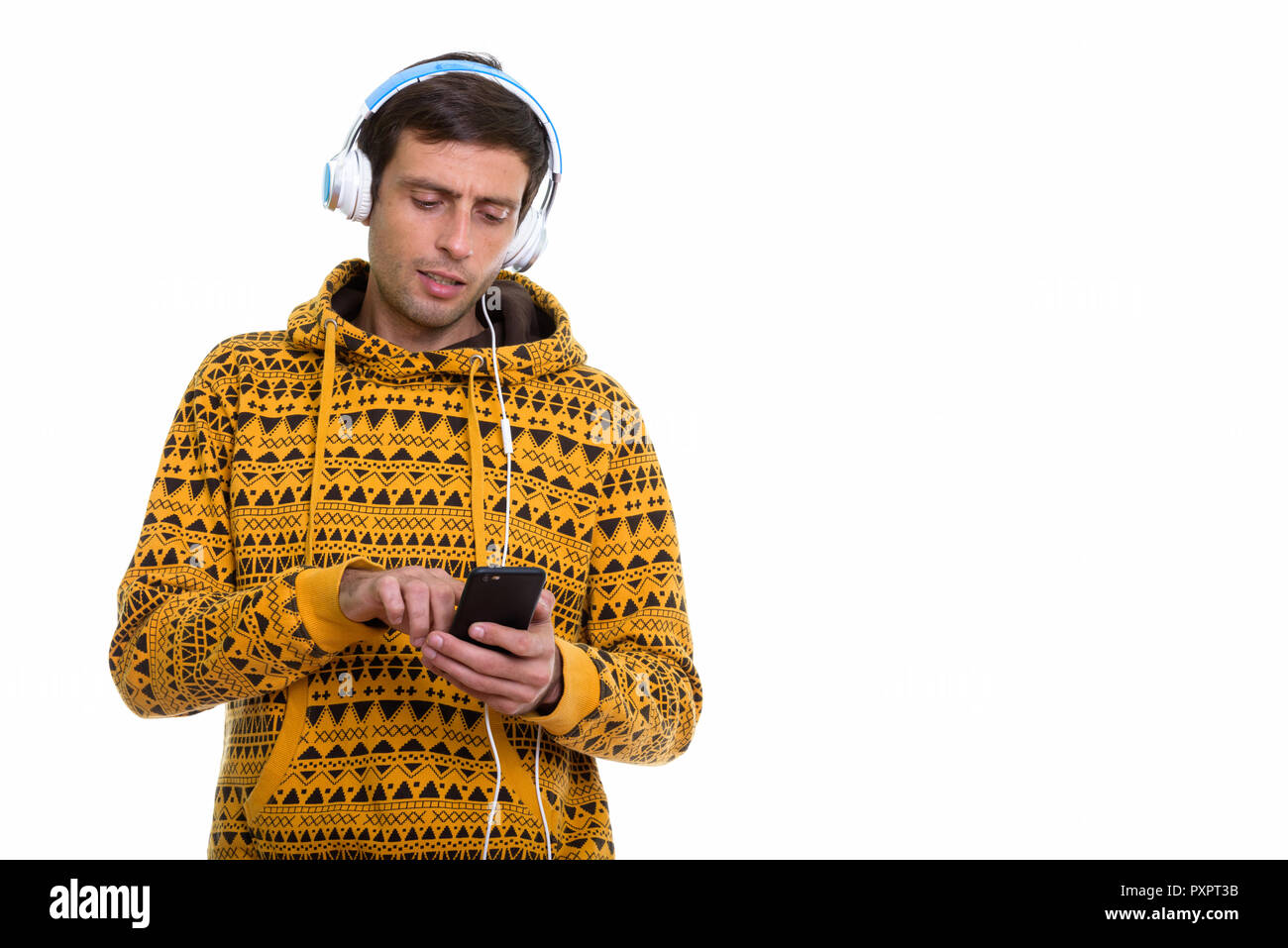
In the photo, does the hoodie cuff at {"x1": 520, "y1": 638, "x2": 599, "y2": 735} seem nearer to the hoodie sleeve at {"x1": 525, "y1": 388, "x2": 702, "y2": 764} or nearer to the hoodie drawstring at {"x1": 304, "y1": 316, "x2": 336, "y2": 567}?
the hoodie sleeve at {"x1": 525, "y1": 388, "x2": 702, "y2": 764}

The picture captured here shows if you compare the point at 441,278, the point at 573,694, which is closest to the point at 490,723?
the point at 573,694

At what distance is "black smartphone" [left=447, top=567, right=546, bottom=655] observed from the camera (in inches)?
62.4

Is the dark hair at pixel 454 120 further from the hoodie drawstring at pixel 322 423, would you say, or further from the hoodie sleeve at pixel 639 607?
the hoodie sleeve at pixel 639 607

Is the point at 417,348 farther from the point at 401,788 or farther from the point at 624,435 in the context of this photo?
the point at 401,788

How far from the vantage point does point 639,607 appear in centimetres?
204

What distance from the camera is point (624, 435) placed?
6.97ft

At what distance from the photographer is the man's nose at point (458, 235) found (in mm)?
1998

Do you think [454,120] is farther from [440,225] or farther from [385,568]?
[385,568]

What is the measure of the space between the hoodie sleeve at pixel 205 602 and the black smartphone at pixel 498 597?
156 mm

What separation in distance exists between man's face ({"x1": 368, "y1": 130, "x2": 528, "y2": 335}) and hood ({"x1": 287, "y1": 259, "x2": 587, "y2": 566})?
0.08 metres

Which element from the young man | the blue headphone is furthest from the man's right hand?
the blue headphone

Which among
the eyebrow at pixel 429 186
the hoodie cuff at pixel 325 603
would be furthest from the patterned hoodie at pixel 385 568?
the eyebrow at pixel 429 186

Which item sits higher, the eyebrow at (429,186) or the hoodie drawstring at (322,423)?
the eyebrow at (429,186)
